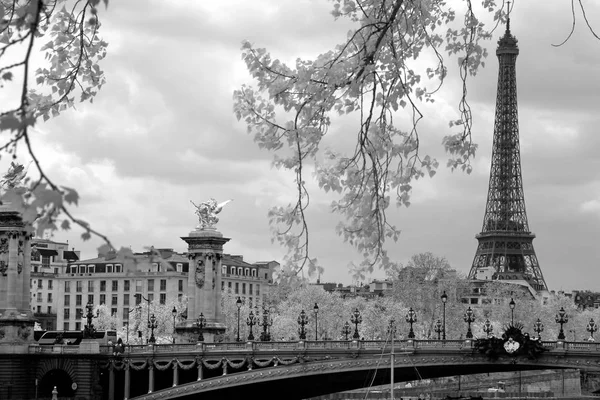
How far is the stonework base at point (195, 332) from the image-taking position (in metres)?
95.1

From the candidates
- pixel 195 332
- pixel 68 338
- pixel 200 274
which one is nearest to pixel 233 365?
pixel 68 338

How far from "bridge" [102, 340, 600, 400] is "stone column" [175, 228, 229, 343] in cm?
1160

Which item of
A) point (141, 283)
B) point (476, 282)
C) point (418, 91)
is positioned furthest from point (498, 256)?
point (418, 91)

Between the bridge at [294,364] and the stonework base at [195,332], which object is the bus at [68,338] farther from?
the stonework base at [195,332]

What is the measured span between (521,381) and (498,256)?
6771cm

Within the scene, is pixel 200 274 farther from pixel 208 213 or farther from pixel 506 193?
pixel 506 193

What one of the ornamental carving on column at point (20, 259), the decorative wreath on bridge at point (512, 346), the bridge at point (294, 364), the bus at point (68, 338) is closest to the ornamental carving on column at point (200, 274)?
the bus at point (68, 338)

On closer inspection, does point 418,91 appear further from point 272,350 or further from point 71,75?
point 272,350

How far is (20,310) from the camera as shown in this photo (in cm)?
8056

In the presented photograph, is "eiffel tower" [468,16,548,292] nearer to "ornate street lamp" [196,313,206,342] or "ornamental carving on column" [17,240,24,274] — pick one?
"ornate street lamp" [196,313,206,342]

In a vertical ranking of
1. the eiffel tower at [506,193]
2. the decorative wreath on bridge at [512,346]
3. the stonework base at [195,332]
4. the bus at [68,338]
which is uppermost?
the eiffel tower at [506,193]

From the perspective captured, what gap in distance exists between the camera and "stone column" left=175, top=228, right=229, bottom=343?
3829 inches

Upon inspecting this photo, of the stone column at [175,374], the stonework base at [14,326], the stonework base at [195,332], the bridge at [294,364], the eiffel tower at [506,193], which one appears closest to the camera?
the bridge at [294,364]

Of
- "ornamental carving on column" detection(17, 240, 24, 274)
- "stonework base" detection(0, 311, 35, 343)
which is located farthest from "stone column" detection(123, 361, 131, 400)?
"ornamental carving on column" detection(17, 240, 24, 274)
